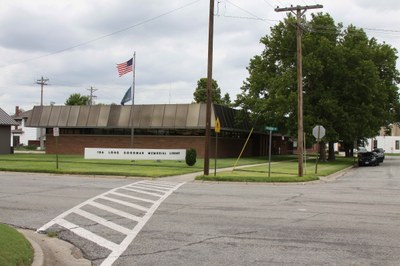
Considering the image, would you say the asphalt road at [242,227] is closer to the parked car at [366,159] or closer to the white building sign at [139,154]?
the white building sign at [139,154]

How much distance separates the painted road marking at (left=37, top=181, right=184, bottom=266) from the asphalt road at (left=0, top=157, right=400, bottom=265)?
13 cm

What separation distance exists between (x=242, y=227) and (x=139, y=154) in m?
25.8

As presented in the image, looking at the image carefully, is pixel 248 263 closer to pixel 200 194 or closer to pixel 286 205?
pixel 286 205

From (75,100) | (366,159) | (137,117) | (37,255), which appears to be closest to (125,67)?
(137,117)

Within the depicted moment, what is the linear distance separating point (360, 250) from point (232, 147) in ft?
138

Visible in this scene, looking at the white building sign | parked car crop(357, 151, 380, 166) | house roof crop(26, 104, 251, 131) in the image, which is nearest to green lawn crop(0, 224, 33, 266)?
the white building sign

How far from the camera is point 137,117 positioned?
152ft

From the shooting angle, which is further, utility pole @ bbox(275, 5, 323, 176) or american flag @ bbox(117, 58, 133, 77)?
american flag @ bbox(117, 58, 133, 77)

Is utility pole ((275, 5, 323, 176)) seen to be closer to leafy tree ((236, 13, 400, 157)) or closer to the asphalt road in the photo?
the asphalt road

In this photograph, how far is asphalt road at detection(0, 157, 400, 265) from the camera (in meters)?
7.52

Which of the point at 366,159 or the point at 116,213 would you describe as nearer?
the point at 116,213

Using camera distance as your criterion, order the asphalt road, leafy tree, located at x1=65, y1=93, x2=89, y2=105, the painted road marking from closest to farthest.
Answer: the asphalt road → the painted road marking → leafy tree, located at x1=65, y1=93, x2=89, y2=105

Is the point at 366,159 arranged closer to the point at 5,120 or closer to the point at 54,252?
the point at 5,120

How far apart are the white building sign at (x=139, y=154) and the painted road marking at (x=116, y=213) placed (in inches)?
666
